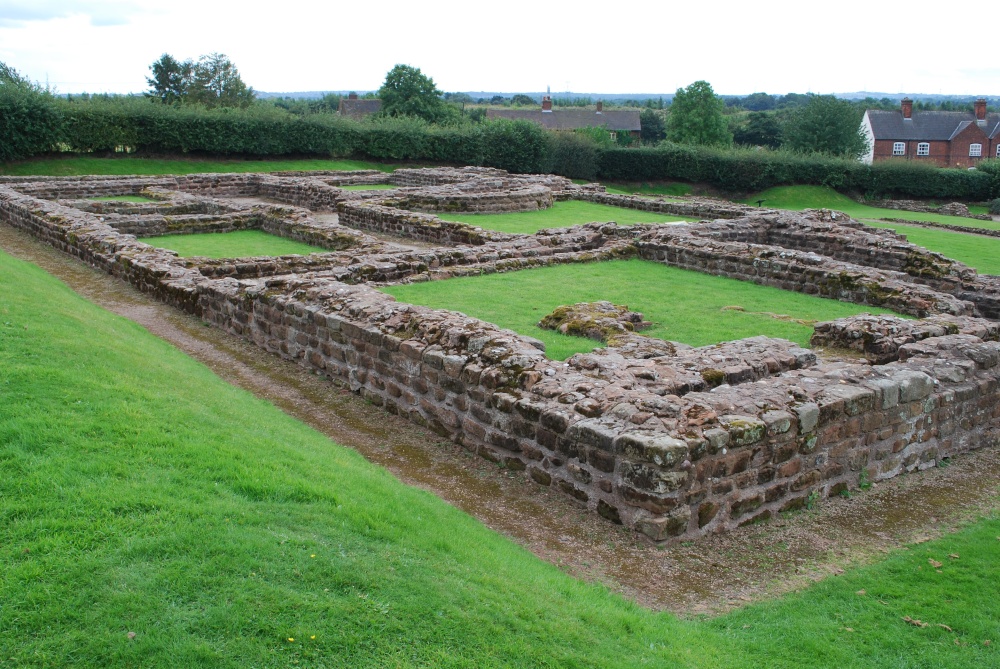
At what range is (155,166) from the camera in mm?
33781

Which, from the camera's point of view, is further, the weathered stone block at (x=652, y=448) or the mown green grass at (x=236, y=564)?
the weathered stone block at (x=652, y=448)

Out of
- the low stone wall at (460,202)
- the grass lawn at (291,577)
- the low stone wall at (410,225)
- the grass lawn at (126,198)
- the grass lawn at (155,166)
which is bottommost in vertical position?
the grass lawn at (291,577)

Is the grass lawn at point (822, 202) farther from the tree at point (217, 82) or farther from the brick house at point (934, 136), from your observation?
the tree at point (217, 82)

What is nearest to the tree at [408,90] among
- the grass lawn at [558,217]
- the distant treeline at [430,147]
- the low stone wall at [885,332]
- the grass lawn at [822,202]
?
the distant treeline at [430,147]

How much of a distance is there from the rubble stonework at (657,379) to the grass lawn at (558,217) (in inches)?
256

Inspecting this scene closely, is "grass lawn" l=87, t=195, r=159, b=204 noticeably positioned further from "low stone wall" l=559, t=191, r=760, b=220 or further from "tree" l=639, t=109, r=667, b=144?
"tree" l=639, t=109, r=667, b=144

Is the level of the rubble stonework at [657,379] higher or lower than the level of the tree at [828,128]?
lower

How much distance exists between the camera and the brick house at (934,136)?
70.2 m

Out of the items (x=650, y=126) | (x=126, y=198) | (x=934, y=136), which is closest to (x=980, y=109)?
(x=934, y=136)

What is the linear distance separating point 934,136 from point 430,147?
53482mm

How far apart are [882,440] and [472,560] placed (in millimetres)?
4464

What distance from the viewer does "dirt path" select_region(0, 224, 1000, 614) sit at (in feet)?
18.3

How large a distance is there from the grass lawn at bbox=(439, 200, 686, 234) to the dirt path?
43.2 ft

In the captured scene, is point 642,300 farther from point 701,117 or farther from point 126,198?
point 701,117
